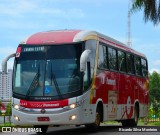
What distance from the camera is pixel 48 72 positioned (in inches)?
634

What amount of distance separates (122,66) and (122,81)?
70cm

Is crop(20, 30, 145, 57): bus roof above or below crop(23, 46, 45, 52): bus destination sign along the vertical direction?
above

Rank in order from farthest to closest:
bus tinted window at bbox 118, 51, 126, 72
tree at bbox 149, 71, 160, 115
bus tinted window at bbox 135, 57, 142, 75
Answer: tree at bbox 149, 71, 160, 115, bus tinted window at bbox 135, 57, 142, 75, bus tinted window at bbox 118, 51, 126, 72

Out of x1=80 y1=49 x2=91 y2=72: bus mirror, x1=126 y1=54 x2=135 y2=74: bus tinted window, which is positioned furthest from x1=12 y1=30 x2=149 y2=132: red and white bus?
x1=126 y1=54 x2=135 y2=74: bus tinted window

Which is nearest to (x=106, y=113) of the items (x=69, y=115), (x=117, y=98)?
(x=117, y=98)

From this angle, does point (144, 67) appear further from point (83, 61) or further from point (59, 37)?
point (83, 61)

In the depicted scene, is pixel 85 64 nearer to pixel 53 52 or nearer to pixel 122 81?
pixel 53 52

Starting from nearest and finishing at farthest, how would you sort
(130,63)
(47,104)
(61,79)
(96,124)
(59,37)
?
(47,104)
(61,79)
(59,37)
(96,124)
(130,63)

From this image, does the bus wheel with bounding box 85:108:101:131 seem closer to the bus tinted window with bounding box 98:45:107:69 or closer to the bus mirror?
the bus tinted window with bounding box 98:45:107:69

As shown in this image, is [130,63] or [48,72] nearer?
[48,72]

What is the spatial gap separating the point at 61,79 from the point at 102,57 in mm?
3229

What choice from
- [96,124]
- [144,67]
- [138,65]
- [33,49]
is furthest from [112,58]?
[144,67]

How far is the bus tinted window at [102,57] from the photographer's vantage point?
18.2 metres

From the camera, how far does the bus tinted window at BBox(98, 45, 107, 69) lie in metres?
18.2
